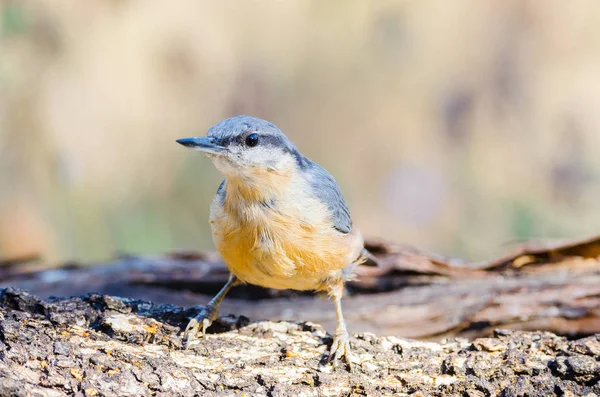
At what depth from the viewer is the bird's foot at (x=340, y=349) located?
3.02 m

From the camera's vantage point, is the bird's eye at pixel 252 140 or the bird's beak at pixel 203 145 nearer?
the bird's beak at pixel 203 145

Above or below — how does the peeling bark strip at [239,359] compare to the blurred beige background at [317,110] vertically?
below

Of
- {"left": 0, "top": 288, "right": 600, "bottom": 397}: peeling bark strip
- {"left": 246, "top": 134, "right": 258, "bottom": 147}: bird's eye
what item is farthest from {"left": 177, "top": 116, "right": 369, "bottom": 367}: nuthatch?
{"left": 0, "top": 288, "right": 600, "bottom": 397}: peeling bark strip

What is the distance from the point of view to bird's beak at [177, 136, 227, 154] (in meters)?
2.88

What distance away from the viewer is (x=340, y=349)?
120 inches

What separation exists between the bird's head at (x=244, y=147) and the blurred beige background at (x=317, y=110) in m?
3.93

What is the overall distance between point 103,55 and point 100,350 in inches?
216

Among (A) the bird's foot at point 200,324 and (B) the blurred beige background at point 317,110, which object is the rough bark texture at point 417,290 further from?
(B) the blurred beige background at point 317,110

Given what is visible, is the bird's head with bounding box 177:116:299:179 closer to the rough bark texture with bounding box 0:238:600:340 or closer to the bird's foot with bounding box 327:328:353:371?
the bird's foot with bounding box 327:328:353:371

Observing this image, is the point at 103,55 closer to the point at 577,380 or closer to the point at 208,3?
the point at 208,3

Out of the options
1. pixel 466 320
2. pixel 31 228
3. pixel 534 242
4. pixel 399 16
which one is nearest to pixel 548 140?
pixel 399 16

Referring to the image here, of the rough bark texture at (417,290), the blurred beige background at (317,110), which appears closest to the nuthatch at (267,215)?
the rough bark texture at (417,290)

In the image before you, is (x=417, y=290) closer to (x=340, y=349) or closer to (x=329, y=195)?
(x=329, y=195)

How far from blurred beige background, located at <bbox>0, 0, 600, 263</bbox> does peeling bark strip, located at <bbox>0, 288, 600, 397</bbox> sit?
390 centimetres
